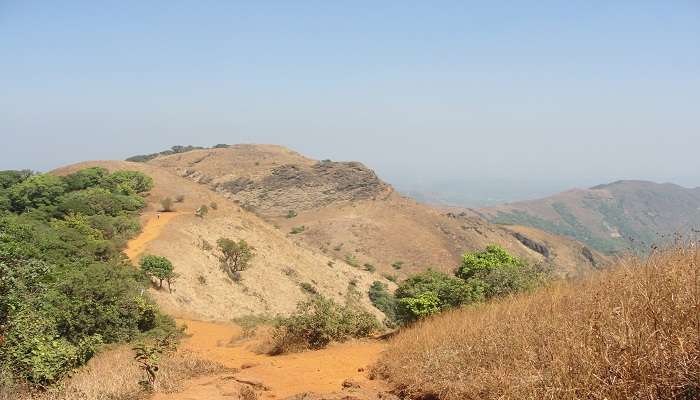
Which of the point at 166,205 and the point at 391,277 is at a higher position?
the point at 166,205

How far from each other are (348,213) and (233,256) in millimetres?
40632

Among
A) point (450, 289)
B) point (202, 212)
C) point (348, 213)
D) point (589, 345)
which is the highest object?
point (589, 345)

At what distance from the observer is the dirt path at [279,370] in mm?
8078

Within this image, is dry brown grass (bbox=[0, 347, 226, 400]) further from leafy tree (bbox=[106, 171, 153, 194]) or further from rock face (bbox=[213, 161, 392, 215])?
rock face (bbox=[213, 161, 392, 215])

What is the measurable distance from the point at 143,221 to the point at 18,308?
26.1 metres

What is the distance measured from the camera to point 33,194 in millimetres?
36812

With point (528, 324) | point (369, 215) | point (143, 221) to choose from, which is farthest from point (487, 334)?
point (369, 215)

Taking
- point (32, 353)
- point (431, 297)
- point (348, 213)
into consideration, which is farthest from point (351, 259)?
point (32, 353)

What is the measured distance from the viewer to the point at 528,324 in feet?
19.1

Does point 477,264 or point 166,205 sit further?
point 166,205

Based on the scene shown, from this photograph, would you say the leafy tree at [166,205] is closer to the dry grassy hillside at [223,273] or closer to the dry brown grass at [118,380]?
the dry grassy hillside at [223,273]

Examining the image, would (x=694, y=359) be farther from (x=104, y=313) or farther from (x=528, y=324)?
(x=104, y=313)

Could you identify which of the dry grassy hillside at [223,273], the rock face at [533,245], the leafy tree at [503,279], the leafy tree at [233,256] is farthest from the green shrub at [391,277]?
the rock face at [533,245]

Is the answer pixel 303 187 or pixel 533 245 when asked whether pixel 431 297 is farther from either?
pixel 533 245
